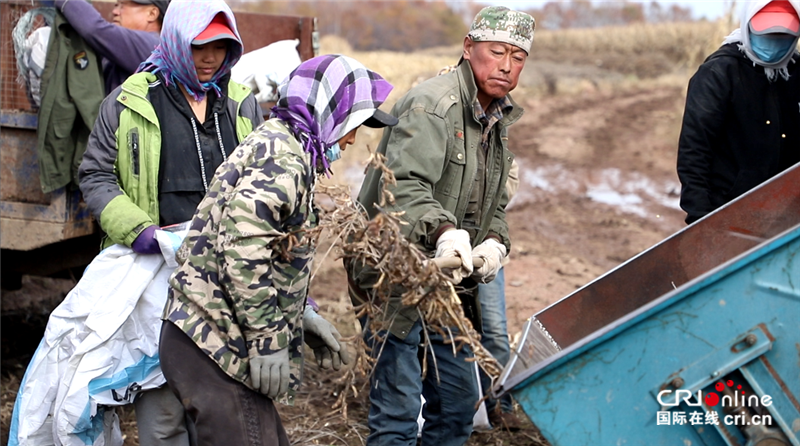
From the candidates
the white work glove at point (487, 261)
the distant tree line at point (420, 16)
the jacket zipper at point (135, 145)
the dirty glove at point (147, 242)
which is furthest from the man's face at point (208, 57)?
the distant tree line at point (420, 16)

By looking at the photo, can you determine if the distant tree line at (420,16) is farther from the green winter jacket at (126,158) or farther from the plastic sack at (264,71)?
the green winter jacket at (126,158)

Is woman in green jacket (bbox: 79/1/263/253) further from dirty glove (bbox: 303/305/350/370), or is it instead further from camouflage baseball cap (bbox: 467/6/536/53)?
camouflage baseball cap (bbox: 467/6/536/53)

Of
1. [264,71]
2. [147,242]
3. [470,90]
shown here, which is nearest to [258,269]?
[147,242]

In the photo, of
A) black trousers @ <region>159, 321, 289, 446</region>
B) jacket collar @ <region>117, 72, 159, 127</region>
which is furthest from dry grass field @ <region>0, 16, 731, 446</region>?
jacket collar @ <region>117, 72, 159, 127</region>

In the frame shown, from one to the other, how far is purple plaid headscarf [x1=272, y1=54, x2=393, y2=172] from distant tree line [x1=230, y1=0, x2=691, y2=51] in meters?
46.2

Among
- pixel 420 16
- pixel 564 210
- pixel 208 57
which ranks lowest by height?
pixel 208 57

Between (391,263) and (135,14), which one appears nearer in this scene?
(391,263)

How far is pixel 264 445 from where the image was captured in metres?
2.71

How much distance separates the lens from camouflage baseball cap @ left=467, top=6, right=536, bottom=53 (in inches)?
132

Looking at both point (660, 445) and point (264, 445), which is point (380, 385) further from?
point (660, 445)

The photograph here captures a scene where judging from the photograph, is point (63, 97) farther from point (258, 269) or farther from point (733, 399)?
point (733, 399)

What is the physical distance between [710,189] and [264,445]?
2.42 meters

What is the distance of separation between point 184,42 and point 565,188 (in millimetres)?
9059

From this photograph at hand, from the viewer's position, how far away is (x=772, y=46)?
388 centimetres
